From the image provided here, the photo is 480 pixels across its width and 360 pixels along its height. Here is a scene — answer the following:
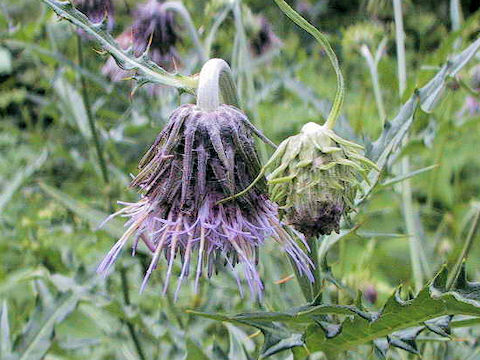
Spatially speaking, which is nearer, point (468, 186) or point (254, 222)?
point (254, 222)

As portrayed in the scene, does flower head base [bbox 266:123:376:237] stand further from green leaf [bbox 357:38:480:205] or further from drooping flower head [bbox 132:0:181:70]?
drooping flower head [bbox 132:0:181:70]

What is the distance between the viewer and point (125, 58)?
925mm

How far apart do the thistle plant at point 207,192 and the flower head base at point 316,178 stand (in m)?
0.07

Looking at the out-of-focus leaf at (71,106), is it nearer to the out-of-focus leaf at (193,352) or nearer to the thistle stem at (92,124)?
the thistle stem at (92,124)

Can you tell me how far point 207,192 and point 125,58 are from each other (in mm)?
230

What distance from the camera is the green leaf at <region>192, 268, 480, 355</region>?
0.76m

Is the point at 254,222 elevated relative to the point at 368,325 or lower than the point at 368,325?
elevated

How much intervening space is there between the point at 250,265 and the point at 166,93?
50.1 inches

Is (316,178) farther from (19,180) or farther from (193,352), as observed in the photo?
(19,180)

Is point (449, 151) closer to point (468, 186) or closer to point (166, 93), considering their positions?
point (468, 186)

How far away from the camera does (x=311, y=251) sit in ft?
2.98

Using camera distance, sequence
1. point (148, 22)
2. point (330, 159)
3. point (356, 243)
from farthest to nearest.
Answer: point (356, 243)
point (148, 22)
point (330, 159)

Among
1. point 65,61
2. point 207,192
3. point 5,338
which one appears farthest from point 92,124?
point 207,192

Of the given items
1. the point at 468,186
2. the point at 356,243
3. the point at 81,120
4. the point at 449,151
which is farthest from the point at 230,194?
the point at 468,186
